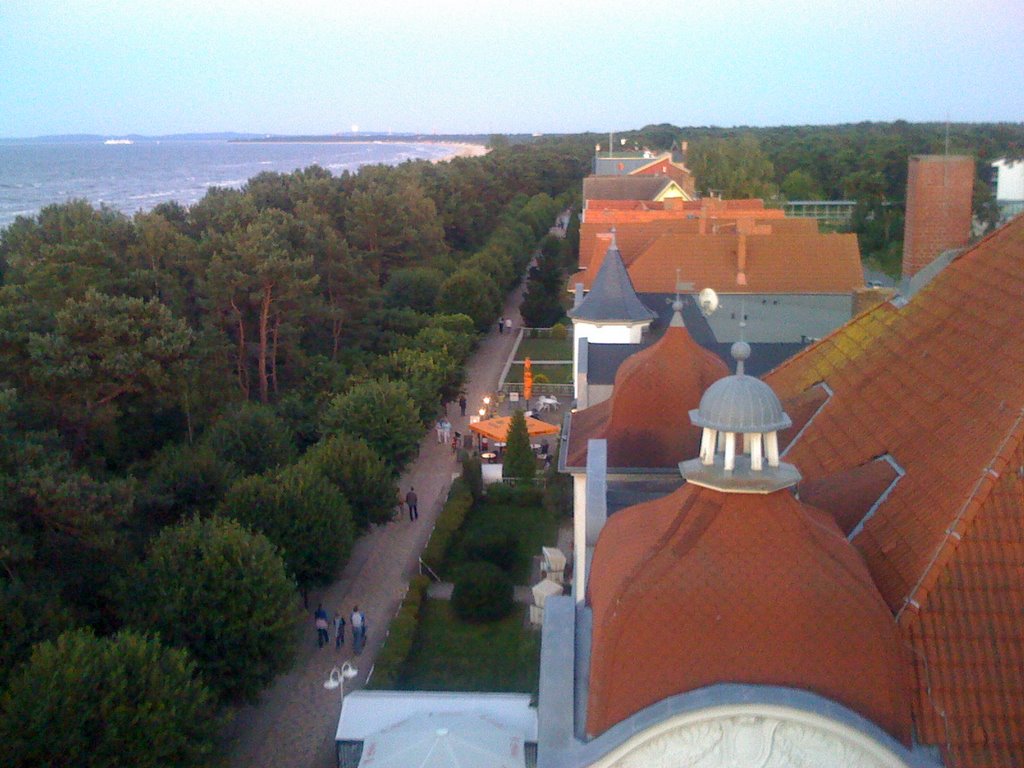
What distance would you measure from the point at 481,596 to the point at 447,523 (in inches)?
213

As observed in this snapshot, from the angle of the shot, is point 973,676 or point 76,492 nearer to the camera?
point 973,676

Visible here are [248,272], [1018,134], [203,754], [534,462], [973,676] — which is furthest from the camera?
[1018,134]

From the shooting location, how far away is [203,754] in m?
14.7

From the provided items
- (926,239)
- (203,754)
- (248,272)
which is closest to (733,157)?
(248,272)

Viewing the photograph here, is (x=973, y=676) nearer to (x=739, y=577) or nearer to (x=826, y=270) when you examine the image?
(x=739, y=577)

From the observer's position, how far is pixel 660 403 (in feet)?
54.3

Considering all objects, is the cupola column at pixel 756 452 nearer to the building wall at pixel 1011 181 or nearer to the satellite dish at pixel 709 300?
the satellite dish at pixel 709 300

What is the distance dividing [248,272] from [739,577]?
34.0 m

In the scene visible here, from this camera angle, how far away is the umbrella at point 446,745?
14.4 metres

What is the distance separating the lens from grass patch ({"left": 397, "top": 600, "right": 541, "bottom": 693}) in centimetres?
2008

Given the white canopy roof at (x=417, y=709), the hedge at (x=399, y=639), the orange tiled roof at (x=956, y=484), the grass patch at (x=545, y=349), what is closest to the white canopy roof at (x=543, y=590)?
the hedge at (x=399, y=639)

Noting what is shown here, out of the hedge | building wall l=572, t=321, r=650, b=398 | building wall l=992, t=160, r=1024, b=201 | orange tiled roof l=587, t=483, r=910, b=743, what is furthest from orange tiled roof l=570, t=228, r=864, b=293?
building wall l=992, t=160, r=1024, b=201

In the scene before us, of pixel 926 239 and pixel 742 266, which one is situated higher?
pixel 926 239

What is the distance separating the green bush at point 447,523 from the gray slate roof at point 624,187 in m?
47.1
